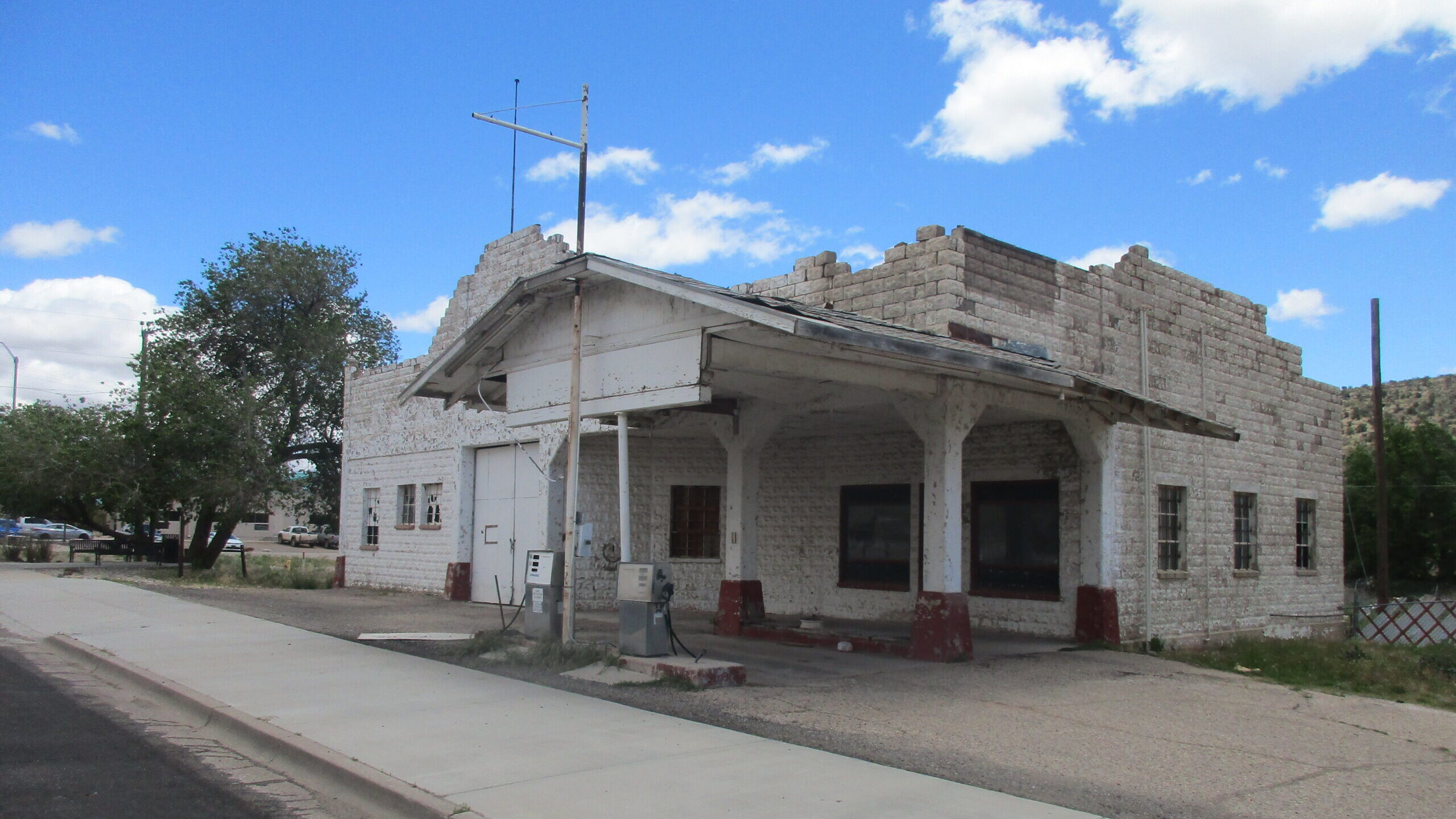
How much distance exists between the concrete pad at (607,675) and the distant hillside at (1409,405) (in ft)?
145

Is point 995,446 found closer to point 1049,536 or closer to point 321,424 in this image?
point 1049,536

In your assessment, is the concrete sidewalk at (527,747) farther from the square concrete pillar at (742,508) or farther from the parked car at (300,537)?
the parked car at (300,537)

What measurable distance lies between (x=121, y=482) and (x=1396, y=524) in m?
38.5

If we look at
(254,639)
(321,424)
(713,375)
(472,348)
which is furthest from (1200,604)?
(321,424)

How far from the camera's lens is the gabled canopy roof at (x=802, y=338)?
916cm

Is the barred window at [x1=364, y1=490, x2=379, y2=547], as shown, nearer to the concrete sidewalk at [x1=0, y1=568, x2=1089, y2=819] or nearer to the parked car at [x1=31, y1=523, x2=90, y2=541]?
the concrete sidewalk at [x1=0, y1=568, x2=1089, y2=819]

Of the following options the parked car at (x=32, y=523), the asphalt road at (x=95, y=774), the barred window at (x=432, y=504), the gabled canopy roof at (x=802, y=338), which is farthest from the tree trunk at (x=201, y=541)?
the parked car at (x=32, y=523)

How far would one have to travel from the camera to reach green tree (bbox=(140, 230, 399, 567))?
97.4ft

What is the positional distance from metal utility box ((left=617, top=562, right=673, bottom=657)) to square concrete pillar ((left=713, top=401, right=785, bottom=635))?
353 centimetres

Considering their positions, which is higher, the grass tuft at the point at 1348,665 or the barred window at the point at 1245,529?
the barred window at the point at 1245,529

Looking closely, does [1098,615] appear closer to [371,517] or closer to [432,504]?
[432,504]

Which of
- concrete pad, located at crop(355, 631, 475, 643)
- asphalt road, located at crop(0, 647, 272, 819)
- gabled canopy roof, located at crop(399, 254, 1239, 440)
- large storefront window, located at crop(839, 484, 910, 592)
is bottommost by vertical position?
concrete pad, located at crop(355, 631, 475, 643)

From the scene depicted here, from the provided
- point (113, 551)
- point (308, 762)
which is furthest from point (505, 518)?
point (113, 551)

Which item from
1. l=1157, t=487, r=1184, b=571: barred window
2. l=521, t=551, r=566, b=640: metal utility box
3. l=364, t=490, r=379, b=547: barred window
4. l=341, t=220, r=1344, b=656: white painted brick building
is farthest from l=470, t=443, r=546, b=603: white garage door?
l=1157, t=487, r=1184, b=571: barred window
